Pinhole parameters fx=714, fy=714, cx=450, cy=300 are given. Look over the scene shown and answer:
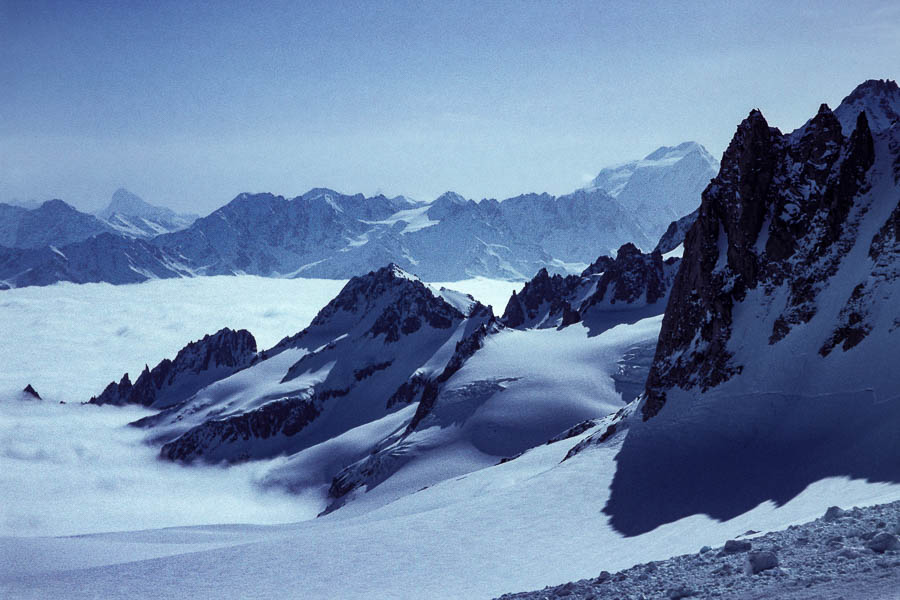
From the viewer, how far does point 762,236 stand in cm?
5159

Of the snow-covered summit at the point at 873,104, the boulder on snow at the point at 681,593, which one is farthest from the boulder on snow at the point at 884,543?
the snow-covered summit at the point at 873,104

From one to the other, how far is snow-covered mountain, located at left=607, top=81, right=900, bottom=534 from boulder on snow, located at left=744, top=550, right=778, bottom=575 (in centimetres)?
1694

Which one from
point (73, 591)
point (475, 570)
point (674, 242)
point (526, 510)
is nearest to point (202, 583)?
point (73, 591)

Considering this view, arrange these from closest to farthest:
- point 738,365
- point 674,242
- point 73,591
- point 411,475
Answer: point 73,591 < point 738,365 < point 411,475 < point 674,242

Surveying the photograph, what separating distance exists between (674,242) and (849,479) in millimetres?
175577

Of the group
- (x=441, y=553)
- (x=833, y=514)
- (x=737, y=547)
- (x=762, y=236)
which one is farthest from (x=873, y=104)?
(x=737, y=547)

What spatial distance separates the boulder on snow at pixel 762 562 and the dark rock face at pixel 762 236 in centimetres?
3190

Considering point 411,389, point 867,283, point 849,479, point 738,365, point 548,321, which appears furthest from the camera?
point 548,321

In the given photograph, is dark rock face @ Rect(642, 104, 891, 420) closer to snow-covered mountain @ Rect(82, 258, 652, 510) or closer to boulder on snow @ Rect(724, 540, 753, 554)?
boulder on snow @ Rect(724, 540, 753, 554)

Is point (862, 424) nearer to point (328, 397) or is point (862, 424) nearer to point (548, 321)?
point (548, 321)

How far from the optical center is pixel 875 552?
16922 millimetres

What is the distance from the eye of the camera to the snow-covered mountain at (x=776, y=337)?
38156 millimetres

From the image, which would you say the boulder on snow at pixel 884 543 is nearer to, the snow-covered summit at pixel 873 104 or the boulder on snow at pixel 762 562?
the boulder on snow at pixel 762 562

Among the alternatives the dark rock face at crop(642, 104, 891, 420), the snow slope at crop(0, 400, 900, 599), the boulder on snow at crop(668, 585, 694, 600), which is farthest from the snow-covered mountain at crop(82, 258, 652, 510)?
the boulder on snow at crop(668, 585, 694, 600)
